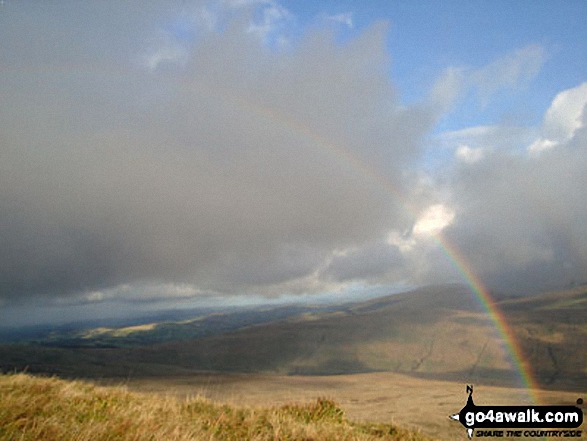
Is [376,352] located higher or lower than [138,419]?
lower

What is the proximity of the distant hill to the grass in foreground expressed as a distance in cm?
9050

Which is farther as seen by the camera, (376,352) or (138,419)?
(376,352)

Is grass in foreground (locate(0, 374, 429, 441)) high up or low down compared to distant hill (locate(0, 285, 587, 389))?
up

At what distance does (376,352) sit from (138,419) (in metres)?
145

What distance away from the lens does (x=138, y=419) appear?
22.9ft

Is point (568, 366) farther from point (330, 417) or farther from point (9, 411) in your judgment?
point (9, 411)

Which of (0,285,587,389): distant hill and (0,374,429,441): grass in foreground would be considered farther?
(0,285,587,389): distant hill

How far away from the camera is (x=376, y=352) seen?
140m

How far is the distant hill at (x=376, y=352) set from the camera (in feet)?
354

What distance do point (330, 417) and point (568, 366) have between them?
430 ft

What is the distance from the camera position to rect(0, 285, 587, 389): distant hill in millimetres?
107750

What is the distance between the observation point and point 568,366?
110m

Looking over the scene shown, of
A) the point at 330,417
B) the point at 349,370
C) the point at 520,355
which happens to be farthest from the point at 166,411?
the point at 520,355

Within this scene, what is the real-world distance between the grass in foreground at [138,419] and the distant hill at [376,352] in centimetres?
9050
